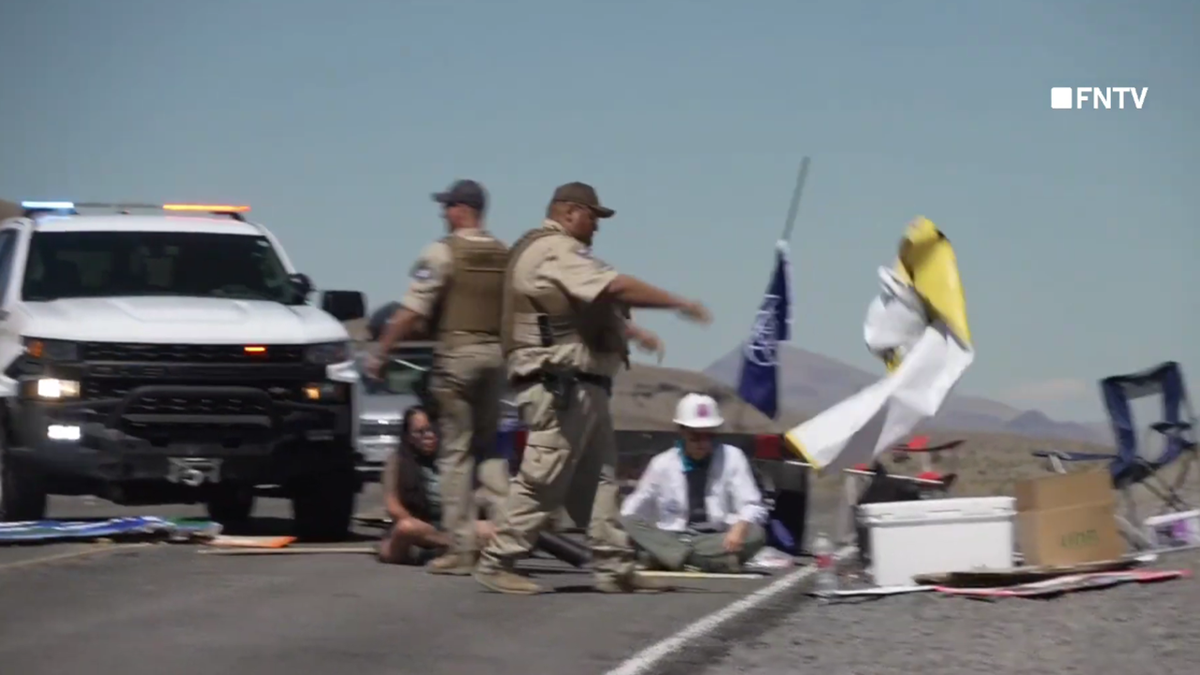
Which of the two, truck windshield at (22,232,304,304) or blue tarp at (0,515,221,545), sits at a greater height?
truck windshield at (22,232,304,304)

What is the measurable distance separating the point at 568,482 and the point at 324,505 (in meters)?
4.04

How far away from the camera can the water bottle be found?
1247 centimetres

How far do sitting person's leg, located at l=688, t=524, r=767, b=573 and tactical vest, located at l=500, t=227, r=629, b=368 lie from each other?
1.90 metres

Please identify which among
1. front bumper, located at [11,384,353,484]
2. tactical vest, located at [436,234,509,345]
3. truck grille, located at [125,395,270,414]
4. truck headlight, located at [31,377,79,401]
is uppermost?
tactical vest, located at [436,234,509,345]

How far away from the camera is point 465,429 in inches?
510

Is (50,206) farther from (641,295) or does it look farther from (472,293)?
(641,295)

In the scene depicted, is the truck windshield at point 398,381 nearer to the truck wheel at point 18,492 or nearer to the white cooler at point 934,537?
the truck wheel at point 18,492

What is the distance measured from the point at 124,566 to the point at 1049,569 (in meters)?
5.38

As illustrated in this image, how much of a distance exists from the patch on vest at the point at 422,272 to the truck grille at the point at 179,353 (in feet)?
7.07

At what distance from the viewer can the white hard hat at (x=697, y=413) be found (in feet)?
44.7

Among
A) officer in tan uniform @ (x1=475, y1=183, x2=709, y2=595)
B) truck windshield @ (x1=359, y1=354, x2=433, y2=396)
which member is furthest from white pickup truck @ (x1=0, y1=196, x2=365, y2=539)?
truck windshield @ (x1=359, y1=354, x2=433, y2=396)

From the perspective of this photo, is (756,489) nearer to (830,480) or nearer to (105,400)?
(105,400)

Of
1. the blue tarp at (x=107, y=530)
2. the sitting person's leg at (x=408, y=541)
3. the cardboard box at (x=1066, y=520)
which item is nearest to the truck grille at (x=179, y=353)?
the blue tarp at (x=107, y=530)

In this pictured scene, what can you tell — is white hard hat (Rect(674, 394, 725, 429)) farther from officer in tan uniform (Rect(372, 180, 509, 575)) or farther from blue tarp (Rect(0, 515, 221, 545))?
blue tarp (Rect(0, 515, 221, 545))
